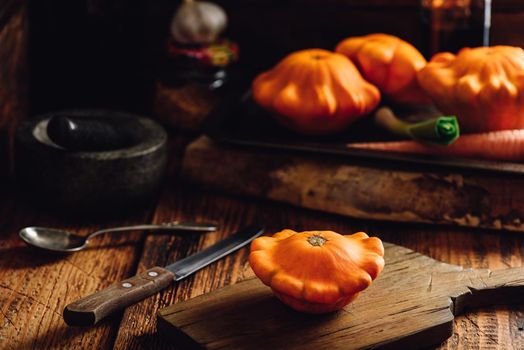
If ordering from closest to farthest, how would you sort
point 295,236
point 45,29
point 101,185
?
point 295,236
point 101,185
point 45,29

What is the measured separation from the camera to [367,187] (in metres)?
A: 1.41

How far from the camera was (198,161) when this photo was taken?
154 cm

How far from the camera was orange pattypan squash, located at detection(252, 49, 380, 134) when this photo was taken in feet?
4.72

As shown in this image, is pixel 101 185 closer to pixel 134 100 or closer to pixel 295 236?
pixel 295 236

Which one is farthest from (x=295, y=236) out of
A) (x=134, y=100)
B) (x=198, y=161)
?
(x=134, y=100)

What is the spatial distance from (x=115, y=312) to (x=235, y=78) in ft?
2.75

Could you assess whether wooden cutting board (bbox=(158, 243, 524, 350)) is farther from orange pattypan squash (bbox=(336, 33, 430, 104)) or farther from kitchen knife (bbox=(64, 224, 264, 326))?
orange pattypan squash (bbox=(336, 33, 430, 104))

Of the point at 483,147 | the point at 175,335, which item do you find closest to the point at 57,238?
the point at 175,335

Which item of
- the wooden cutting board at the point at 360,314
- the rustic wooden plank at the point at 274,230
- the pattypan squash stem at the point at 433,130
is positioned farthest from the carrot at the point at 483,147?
the wooden cutting board at the point at 360,314

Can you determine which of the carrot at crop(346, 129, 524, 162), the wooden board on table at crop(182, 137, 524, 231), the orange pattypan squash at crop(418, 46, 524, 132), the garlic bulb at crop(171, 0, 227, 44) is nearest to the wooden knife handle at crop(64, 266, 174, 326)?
the wooden board on table at crop(182, 137, 524, 231)

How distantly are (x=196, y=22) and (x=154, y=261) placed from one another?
2.20 ft

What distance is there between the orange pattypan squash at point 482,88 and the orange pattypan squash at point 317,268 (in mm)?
445

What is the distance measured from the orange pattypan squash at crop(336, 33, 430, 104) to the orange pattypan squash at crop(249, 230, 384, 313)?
0.57 m

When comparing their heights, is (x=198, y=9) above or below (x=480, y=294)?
above
